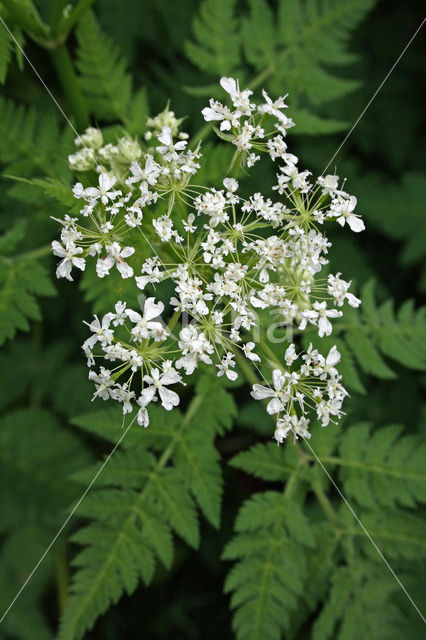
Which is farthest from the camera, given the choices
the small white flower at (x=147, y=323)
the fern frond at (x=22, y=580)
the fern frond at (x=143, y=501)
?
the fern frond at (x=22, y=580)

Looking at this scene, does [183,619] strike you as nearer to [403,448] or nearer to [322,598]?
[322,598]

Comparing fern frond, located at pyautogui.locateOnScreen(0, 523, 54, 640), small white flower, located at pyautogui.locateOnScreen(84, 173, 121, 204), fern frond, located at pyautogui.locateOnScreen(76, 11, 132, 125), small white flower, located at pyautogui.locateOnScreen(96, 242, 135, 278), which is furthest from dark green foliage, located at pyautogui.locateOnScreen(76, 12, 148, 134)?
fern frond, located at pyautogui.locateOnScreen(0, 523, 54, 640)

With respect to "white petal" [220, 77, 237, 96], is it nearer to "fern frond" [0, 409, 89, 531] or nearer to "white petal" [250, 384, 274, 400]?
"white petal" [250, 384, 274, 400]

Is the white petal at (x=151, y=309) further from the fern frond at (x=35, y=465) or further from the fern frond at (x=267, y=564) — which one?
the fern frond at (x=35, y=465)

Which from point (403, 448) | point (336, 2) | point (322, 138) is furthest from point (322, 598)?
point (336, 2)

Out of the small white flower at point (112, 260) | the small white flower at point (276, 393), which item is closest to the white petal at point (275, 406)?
the small white flower at point (276, 393)

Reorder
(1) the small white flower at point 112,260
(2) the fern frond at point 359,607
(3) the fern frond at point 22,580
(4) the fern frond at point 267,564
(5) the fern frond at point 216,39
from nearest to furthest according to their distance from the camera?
(1) the small white flower at point 112,260
(4) the fern frond at point 267,564
(2) the fern frond at point 359,607
(5) the fern frond at point 216,39
(3) the fern frond at point 22,580
